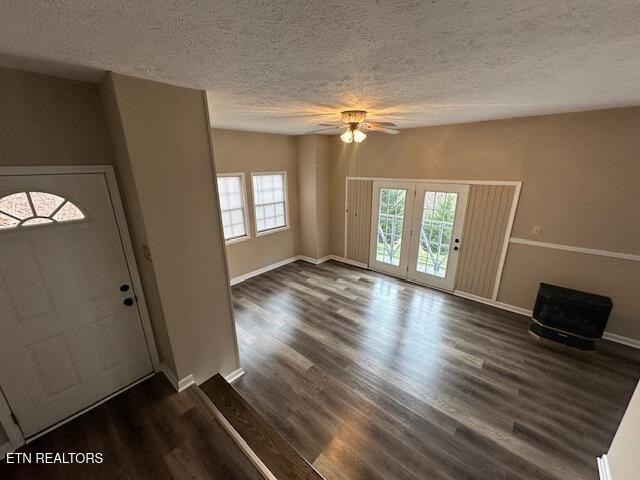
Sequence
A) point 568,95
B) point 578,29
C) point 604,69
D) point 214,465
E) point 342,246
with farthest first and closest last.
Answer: point 342,246 → point 568,95 → point 214,465 → point 604,69 → point 578,29

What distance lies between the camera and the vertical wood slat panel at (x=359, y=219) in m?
5.05

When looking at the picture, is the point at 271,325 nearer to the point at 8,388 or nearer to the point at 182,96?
the point at 8,388

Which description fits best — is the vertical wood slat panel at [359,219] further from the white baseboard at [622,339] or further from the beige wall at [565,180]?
the white baseboard at [622,339]

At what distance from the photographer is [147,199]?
1811mm

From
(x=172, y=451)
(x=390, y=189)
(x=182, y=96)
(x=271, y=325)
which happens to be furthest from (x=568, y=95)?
(x=172, y=451)

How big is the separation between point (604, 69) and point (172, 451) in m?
3.77

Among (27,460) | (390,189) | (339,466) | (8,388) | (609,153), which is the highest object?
(609,153)

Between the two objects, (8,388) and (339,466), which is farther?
(339,466)

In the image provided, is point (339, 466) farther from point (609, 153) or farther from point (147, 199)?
point (609, 153)

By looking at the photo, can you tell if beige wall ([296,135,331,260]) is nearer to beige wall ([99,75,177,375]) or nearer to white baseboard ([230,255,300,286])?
white baseboard ([230,255,300,286])

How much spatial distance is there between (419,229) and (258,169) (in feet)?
10.2

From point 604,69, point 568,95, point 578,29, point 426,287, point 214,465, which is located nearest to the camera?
point 578,29

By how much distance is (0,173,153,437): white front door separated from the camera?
5.56ft

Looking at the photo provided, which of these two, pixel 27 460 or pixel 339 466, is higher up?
pixel 27 460
